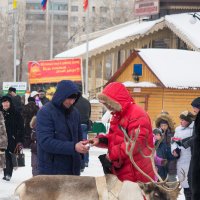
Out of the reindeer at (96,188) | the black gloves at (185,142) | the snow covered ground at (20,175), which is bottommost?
the snow covered ground at (20,175)

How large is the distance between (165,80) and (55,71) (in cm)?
908

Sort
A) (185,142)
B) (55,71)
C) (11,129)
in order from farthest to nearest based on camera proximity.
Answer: (55,71) → (11,129) → (185,142)

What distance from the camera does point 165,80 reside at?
25172 mm

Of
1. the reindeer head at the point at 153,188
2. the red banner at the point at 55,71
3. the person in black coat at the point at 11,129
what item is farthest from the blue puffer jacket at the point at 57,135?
the red banner at the point at 55,71

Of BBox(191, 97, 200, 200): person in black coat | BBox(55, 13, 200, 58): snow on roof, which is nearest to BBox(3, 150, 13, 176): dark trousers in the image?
BBox(191, 97, 200, 200): person in black coat

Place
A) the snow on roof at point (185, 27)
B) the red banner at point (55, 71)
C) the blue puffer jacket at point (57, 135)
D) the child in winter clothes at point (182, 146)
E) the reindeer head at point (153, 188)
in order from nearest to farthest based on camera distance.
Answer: the reindeer head at point (153, 188), the blue puffer jacket at point (57, 135), the child in winter clothes at point (182, 146), the red banner at point (55, 71), the snow on roof at point (185, 27)

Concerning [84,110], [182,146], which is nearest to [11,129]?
[84,110]

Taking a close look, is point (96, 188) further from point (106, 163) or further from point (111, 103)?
point (111, 103)

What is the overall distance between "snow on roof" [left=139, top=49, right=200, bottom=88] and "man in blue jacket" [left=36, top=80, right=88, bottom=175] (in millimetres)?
17337

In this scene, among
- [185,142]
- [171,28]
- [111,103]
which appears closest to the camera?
[111,103]

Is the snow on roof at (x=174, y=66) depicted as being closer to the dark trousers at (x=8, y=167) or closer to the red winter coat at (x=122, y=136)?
the dark trousers at (x=8, y=167)

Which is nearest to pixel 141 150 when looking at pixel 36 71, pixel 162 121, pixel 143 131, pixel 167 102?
pixel 143 131

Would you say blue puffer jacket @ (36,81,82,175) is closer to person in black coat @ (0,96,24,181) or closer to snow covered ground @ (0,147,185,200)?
snow covered ground @ (0,147,185,200)

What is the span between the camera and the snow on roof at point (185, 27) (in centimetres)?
3506
